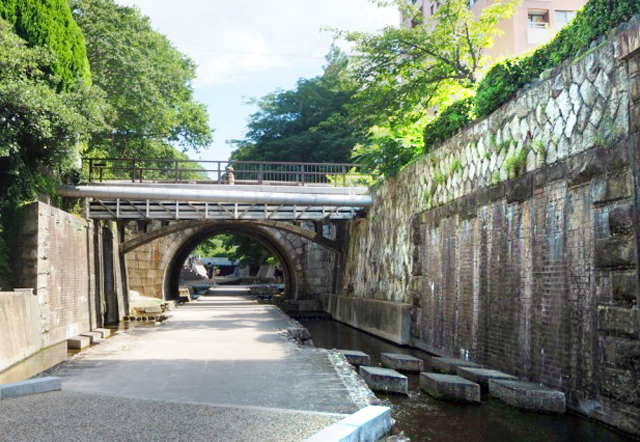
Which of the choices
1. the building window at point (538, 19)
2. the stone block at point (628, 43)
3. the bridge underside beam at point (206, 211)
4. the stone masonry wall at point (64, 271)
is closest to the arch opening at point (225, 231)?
the bridge underside beam at point (206, 211)

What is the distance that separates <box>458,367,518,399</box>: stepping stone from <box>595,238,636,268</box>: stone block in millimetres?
2401

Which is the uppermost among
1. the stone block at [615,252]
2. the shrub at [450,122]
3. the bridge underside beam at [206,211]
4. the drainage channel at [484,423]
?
the shrub at [450,122]

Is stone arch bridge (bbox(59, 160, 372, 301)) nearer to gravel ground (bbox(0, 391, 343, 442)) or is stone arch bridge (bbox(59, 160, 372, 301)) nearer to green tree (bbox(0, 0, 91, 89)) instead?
green tree (bbox(0, 0, 91, 89))

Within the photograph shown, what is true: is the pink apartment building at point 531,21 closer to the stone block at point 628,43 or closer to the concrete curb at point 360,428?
the stone block at point 628,43

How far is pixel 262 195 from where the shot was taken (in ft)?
66.9

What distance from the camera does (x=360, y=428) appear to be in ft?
15.6

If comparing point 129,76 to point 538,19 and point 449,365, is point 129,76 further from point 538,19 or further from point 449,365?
point 538,19

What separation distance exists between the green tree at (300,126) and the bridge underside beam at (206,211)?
16.5m

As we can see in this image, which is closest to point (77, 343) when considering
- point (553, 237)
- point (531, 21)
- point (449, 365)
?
point (449, 365)

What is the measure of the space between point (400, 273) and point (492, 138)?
6.22m

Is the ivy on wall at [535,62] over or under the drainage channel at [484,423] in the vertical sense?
over

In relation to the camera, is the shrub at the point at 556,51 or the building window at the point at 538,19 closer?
the shrub at the point at 556,51

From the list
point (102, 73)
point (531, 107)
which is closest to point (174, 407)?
point (531, 107)

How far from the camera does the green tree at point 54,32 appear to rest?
15.4 metres
